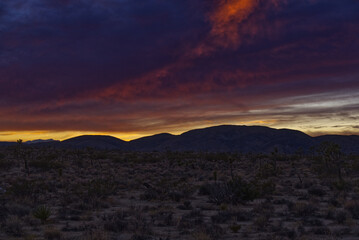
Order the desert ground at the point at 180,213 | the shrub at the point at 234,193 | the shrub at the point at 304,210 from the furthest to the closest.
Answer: the shrub at the point at 234,193 < the shrub at the point at 304,210 < the desert ground at the point at 180,213

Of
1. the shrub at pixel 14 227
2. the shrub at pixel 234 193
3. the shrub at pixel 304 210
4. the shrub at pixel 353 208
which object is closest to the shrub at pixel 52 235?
the shrub at pixel 14 227

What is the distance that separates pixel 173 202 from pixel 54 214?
6.30m

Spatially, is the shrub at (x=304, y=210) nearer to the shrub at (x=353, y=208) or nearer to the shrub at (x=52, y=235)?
the shrub at (x=353, y=208)

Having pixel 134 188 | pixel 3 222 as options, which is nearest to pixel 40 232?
pixel 3 222

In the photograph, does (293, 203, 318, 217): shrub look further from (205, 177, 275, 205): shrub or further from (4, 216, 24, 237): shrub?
(4, 216, 24, 237): shrub

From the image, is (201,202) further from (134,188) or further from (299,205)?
(134,188)

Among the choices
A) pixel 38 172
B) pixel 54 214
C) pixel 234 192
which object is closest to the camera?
pixel 54 214

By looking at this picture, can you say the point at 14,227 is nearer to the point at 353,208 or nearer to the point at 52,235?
the point at 52,235

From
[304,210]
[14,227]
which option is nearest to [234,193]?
[304,210]

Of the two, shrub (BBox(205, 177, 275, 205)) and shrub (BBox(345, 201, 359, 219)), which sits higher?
shrub (BBox(205, 177, 275, 205))

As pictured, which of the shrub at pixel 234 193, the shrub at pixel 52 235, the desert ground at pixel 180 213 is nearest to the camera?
the shrub at pixel 52 235

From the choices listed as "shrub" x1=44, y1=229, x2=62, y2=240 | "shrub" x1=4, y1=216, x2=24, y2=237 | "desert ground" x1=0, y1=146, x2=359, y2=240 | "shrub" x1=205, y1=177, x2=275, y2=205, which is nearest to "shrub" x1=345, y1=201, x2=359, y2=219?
"desert ground" x1=0, y1=146, x2=359, y2=240

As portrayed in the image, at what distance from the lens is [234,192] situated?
18891 mm

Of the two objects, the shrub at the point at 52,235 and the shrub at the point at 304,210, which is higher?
the shrub at the point at 52,235
